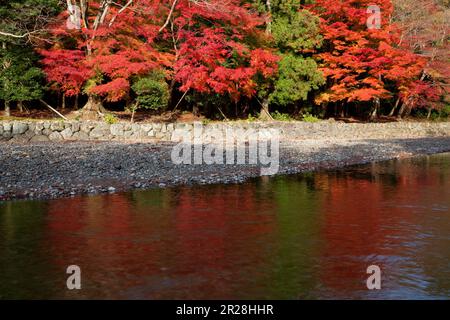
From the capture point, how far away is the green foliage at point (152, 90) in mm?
24859

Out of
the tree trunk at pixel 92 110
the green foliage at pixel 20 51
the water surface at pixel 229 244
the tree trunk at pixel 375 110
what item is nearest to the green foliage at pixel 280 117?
the tree trunk at pixel 375 110

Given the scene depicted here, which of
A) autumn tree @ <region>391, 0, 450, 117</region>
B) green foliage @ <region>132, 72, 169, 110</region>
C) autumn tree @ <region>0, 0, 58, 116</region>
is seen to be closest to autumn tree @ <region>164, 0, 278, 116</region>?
green foliage @ <region>132, 72, 169, 110</region>

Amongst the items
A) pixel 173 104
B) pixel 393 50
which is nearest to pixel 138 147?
pixel 173 104

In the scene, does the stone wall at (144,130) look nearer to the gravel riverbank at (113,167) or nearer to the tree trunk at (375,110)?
the gravel riverbank at (113,167)

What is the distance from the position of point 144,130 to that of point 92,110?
4008 mm

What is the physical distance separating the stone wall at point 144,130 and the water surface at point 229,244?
33.9 feet

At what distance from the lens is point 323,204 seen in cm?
1160

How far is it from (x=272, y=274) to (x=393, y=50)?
27694 mm

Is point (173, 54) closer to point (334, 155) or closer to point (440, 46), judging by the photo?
point (334, 155)

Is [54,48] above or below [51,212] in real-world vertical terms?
above

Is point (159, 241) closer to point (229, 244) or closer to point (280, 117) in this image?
point (229, 244)

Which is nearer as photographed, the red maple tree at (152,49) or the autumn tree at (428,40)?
the red maple tree at (152,49)

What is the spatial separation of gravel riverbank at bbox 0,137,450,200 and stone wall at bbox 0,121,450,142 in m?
1.38

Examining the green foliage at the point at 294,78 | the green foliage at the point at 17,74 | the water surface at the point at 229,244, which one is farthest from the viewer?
the green foliage at the point at 294,78
